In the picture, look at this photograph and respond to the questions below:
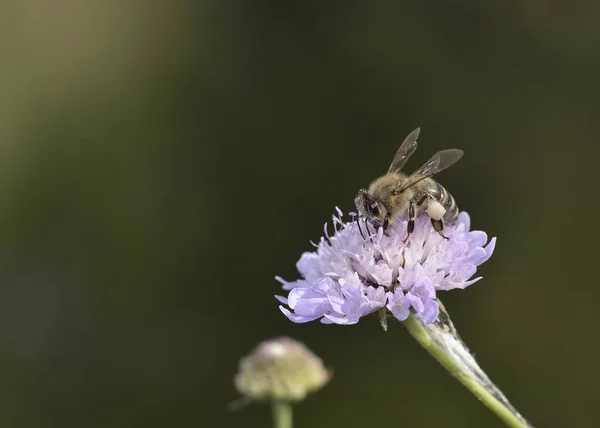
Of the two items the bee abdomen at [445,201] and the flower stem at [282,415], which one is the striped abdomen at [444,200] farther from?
the flower stem at [282,415]

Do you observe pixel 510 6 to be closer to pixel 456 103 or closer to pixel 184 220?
pixel 456 103

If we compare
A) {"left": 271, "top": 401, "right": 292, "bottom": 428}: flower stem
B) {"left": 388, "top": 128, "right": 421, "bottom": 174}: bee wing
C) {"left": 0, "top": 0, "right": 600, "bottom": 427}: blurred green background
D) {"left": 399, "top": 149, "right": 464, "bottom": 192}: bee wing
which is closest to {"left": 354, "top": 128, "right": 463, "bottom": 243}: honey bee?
{"left": 399, "top": 149, "right": 464, "bottom": 192}: bee wing

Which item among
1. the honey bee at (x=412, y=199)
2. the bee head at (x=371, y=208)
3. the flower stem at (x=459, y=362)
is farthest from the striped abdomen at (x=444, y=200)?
the flower stem at (x=459, y=362)

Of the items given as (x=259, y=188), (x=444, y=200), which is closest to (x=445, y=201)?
(x=444, y=200)

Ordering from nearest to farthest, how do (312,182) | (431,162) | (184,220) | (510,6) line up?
1. (431,162)
2. (510,6)
3. (312,182)
4. (184,220)

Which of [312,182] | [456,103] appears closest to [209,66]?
[312,182]

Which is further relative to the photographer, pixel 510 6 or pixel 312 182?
pixel 312 182
